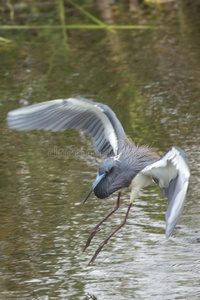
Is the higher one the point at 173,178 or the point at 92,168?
the point at 173,178

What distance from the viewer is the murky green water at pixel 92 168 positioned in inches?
173

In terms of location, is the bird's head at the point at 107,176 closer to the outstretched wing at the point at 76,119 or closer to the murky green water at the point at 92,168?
the outstretched wing at the point at 76,119

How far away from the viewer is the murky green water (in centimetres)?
439

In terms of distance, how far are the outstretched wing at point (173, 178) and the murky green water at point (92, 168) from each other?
0.47 meters

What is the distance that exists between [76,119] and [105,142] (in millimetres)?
289

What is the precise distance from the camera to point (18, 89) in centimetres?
833

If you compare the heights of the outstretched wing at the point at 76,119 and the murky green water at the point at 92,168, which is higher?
the outstretched wing at the point at 76,119

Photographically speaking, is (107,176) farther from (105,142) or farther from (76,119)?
(76,119)

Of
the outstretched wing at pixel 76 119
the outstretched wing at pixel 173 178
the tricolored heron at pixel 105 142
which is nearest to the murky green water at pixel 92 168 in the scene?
the tricolored heron at pixel 105 142

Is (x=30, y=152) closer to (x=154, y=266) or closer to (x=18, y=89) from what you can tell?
(x=18, y=89)

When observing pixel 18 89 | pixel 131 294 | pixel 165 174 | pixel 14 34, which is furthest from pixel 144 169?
pixel 14 34

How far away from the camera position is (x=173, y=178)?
14.8 ft

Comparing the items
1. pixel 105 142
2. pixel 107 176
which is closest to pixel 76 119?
pixel 105 142

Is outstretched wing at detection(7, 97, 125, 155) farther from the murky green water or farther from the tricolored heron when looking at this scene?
the murky green water
